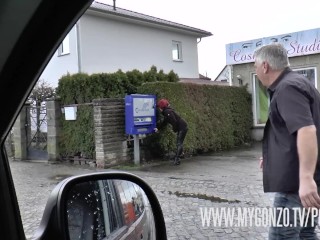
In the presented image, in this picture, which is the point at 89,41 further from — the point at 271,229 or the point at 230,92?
the point at 271,229

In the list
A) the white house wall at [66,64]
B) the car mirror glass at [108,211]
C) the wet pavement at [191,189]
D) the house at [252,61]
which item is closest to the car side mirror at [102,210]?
the car mirror glass at [108,211]

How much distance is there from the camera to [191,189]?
780cm

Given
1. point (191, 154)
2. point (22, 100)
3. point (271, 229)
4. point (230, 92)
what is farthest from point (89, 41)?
point (22, 100)

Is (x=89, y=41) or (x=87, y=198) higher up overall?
(x=89, y=41)

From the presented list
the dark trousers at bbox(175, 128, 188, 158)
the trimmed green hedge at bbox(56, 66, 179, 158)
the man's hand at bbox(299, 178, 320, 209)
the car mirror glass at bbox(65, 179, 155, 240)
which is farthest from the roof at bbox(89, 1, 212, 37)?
the car mirror glass at bbox(65, 179, 155, 240)

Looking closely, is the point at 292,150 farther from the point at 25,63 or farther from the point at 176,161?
the point at 176,161

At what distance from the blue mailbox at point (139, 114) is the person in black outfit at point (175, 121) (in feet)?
0.88

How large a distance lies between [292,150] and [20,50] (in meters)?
2.43

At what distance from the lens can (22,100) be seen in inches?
44.8

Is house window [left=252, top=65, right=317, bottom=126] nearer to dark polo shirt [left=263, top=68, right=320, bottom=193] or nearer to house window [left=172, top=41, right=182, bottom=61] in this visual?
house window [left=172, top=41, right=182, bottom=61]

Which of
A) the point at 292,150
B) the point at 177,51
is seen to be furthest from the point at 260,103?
the point at 292,150

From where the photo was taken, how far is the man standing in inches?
115

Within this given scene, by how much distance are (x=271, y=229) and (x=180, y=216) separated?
274 centimetres

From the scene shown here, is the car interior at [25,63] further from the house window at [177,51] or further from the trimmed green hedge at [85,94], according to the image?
the house window at [177,51]
